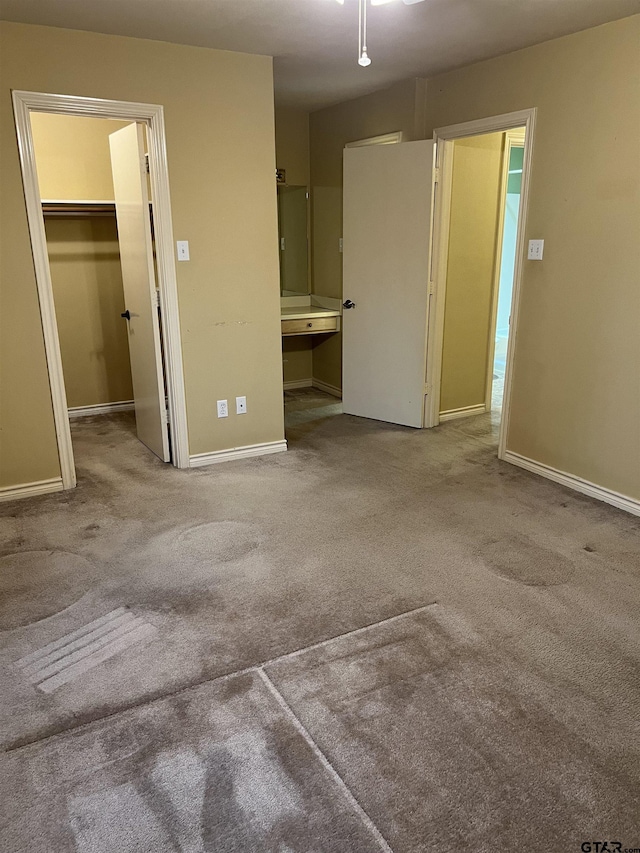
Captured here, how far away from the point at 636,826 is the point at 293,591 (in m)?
1.39

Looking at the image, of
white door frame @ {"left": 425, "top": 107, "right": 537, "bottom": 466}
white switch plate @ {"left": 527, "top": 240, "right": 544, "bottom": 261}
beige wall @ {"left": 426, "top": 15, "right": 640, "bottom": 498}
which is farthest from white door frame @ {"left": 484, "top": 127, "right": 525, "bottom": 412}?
white switch plate @ {"left": 527, "top": 240, "right": 544, "bottom": 261}

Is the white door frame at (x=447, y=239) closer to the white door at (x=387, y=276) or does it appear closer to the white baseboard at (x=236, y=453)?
the white door at (x=387, y=276)

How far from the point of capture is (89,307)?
4945 millimetres

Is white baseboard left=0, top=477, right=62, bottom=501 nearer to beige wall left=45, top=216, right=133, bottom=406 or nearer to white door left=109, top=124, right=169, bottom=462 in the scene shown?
white door left=109, top=124, right=169, bottom=462

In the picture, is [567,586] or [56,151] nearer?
[567,586]

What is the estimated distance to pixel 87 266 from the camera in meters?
4.87

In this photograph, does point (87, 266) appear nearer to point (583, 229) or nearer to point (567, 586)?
point (583, 229)

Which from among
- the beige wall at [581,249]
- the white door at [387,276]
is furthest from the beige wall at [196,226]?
the beige wall at [581,249]

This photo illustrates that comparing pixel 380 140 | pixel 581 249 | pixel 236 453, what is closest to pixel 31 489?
pixel 236 453

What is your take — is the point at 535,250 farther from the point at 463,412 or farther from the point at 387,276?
the point at 463,412

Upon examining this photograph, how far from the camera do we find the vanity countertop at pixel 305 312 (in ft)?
16.7

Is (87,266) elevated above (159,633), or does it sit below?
above

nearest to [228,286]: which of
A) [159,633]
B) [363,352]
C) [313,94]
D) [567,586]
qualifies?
[363,352]

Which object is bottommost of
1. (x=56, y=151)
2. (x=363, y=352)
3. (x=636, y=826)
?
(x=636, y=826)
